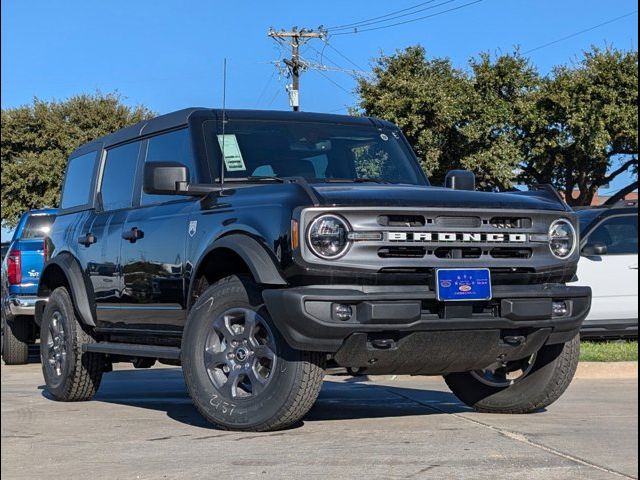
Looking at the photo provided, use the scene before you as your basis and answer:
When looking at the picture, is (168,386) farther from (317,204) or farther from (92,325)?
(317,204)

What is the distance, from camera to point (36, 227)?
14.1 metres

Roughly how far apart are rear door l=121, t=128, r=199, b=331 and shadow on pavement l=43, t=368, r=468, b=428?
0.69m

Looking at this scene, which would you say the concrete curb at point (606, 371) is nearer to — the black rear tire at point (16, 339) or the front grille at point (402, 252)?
the front grille at point (402, 252)

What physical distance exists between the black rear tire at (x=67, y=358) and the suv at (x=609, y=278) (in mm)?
6191

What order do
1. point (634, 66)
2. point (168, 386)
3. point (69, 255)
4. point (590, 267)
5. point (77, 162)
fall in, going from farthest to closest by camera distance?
point (634, 66) → point (590, 267) → point (168, 386) → point (77, 162) → point (69, 255)

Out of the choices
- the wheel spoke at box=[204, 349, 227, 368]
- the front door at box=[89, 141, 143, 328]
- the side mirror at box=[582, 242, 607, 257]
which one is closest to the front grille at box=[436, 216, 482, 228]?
the wheel spoke at box=[204, 349, 227, 368]

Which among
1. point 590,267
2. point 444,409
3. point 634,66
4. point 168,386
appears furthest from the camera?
point 634,66

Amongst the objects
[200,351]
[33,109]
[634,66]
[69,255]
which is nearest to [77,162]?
[69,255]

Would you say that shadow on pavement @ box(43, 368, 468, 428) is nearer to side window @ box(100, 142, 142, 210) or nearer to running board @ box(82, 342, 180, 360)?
running board @ box(82, 342, 180, 360)

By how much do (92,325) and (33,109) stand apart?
35076 mm

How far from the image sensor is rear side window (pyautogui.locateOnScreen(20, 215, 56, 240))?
13953mm

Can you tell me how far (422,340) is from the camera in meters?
5.71

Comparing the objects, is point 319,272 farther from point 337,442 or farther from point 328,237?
point 337,442

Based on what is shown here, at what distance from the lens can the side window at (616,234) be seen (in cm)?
1260
